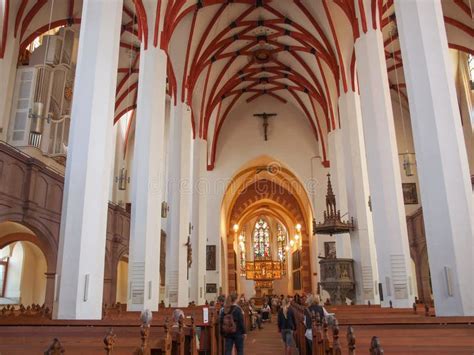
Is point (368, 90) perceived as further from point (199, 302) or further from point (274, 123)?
point (274, 123)

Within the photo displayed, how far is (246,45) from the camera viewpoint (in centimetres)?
1862

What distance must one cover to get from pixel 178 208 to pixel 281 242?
24.5 metres

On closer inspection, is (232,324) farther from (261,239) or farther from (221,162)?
(261,239)

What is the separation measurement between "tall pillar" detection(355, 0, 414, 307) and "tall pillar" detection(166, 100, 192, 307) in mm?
6059

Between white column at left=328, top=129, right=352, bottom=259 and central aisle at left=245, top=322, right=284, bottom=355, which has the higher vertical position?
white column at left=328, top=129, right=352, bottom=259

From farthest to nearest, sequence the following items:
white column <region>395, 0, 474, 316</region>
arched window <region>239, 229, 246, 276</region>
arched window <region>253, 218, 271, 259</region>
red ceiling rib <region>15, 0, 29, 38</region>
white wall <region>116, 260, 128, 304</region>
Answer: arched window <region>253, 218, 271, 259</region> → arched window <region>239, 229, 246, 276</region> → white wall <region>116, 260, 128, 304</region> → red ceiling rib <region>15, 0, 29, 38</region> → white column <region>395, 0, 474, 316</region>

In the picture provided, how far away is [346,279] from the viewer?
13.4m

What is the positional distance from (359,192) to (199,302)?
301 inches

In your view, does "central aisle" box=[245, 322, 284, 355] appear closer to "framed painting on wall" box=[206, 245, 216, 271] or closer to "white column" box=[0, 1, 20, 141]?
"framed painting on wall" box=[206, 245, 216, 271]

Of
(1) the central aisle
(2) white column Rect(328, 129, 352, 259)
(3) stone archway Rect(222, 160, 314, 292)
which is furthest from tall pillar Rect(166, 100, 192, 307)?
(3) stone archway Rect(222, 160, 314, 292)

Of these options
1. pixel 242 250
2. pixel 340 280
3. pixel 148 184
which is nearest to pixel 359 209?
pixel 340 280

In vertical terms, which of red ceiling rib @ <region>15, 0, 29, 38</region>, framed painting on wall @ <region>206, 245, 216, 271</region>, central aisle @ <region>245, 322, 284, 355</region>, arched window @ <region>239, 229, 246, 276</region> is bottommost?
central aisle @ <region>245, 322, 284, 355</region>

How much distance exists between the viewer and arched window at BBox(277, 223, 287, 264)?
35.9 meters

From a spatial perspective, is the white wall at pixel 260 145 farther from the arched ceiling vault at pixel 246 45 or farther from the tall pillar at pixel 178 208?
the tall pillar at pixel 178 208
